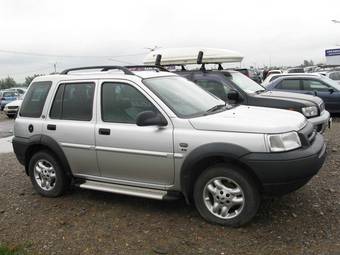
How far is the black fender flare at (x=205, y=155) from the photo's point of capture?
4.61 metres

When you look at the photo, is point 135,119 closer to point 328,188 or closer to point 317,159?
point 317,159

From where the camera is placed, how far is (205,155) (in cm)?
474

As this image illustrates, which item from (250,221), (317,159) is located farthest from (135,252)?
(317,159)

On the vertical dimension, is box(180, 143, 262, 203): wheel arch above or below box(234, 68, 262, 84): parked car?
below

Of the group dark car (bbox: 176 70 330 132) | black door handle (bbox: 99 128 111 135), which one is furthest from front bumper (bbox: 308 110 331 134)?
black door handle (bbox: 99 128 111 135)

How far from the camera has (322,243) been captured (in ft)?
14.3

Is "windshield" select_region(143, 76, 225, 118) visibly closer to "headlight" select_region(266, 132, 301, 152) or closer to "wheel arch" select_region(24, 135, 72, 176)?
"headlight" select_region(266, 132, 301, 152)

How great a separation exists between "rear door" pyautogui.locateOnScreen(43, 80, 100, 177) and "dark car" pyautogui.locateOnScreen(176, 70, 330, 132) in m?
3.55

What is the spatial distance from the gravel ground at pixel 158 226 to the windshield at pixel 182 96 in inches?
47.9

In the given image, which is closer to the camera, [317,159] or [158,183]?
[317,159]

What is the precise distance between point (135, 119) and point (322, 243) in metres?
2.44

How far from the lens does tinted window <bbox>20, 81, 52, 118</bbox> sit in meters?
6.27

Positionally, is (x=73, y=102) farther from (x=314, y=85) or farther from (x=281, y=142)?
(x=314, y=85)

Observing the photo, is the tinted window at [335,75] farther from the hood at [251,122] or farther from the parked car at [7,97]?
the parked car at [7,97]
